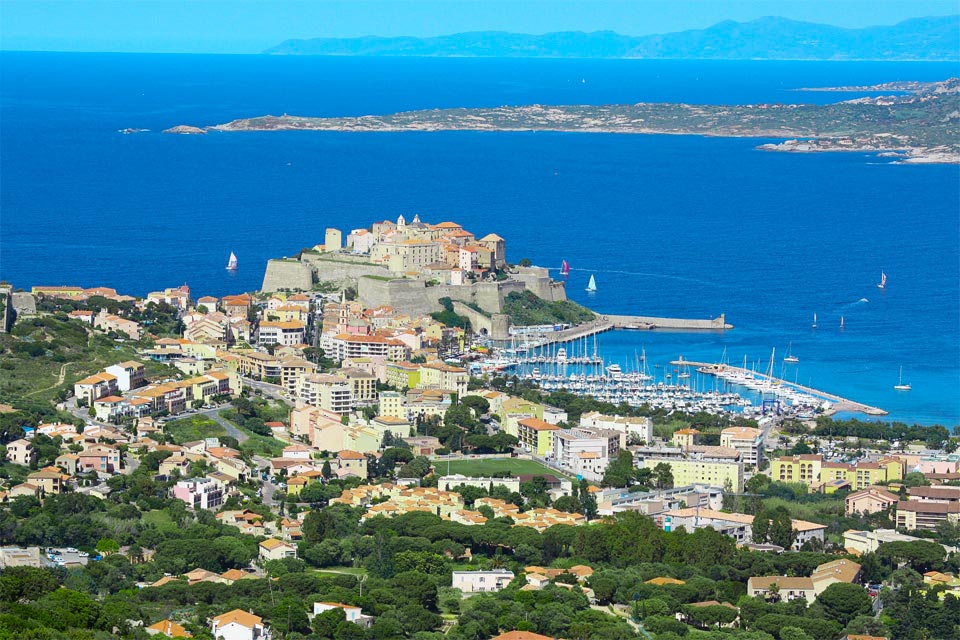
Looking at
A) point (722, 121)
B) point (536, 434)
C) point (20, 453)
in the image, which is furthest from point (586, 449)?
point (722, 121)

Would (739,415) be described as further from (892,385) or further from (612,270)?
(612,270)

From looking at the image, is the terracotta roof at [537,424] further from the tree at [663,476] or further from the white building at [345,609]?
the white building at [345,609]

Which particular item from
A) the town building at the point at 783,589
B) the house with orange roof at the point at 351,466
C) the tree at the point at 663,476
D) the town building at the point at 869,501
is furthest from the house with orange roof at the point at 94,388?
the town building at the point at 783,589

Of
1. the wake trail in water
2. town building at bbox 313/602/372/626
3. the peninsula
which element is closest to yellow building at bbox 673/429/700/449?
town building at bbox 313/602/372/626

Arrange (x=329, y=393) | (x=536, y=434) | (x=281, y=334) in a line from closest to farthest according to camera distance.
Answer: (x=536, y=434) < (x=329, y=393) < (x=281, y=334)

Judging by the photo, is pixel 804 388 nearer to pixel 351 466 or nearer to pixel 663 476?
pixel 663 476

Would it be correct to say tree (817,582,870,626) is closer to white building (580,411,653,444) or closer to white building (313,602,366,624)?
white building (313,602,366,624)

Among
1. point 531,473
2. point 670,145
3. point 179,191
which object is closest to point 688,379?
point 531,473
